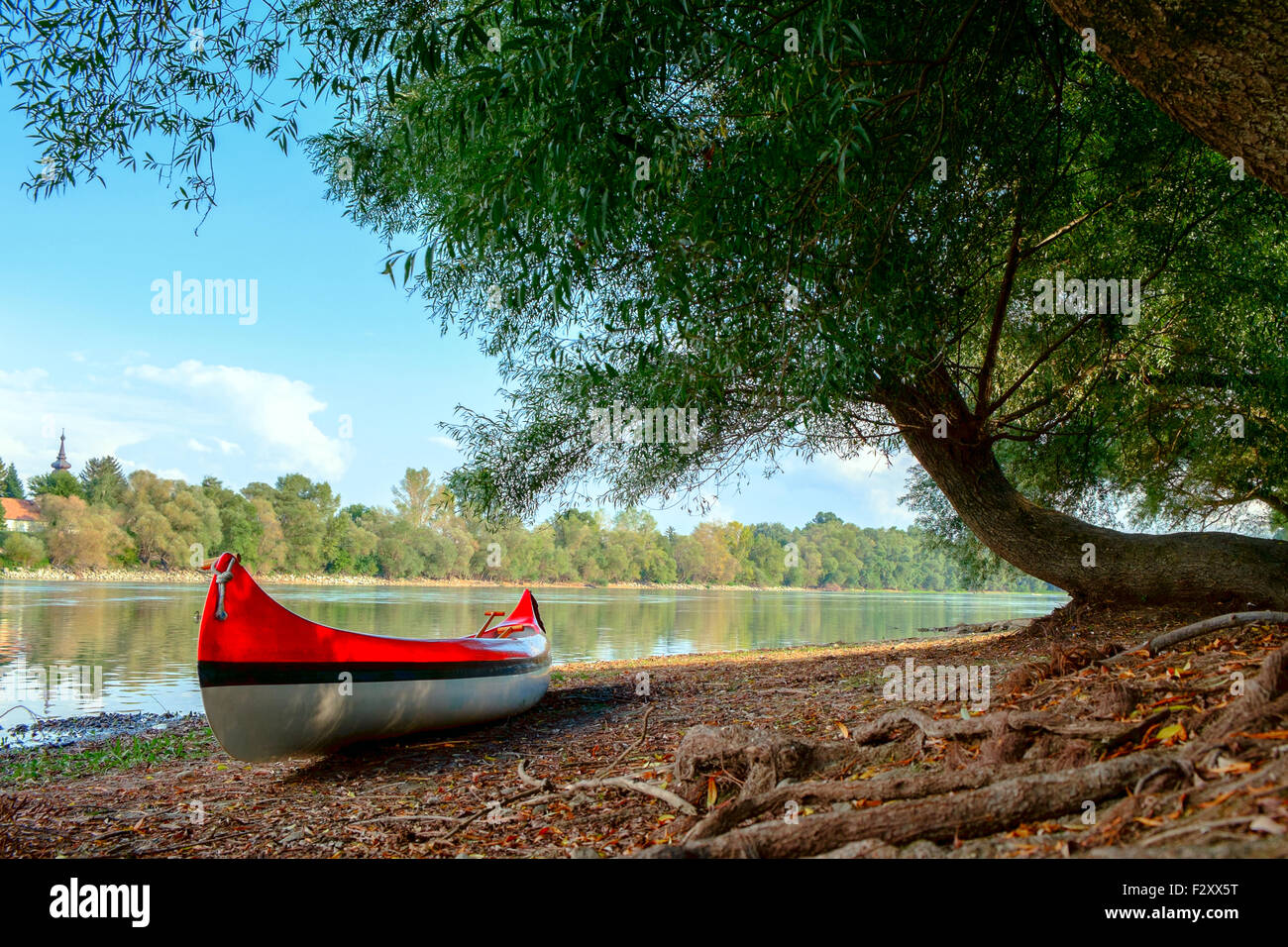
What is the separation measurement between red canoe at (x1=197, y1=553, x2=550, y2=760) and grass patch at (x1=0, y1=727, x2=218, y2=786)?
8.90 ft

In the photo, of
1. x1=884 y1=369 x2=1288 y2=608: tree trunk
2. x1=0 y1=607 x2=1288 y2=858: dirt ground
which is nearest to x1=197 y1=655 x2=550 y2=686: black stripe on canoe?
x1=0 y1=607 x2=1288 y2=858: dirt ground

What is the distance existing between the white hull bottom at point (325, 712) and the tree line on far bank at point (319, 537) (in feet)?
123

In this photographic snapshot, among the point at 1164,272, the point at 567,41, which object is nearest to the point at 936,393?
the point at 1164,272

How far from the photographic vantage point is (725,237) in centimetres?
528

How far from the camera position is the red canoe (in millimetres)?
5680

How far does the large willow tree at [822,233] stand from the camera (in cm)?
422

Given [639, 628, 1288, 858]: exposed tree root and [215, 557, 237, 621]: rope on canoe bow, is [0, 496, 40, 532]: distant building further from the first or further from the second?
[639, 628, 1288, 858]: exposed tree root

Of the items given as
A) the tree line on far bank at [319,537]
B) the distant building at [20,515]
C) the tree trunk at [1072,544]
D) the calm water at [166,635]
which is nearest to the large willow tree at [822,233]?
the tree trunk at [1072,544]

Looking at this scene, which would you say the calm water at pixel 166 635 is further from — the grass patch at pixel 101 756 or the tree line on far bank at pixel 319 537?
the tree line on far bank at pixel 319 537

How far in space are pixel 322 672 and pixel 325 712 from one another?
11.9 inches

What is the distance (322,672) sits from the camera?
5992mm

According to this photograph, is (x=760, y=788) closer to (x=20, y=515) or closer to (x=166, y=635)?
(x=166, y=635)

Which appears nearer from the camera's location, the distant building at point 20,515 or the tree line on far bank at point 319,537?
the tree line on far bank at point 319,537
